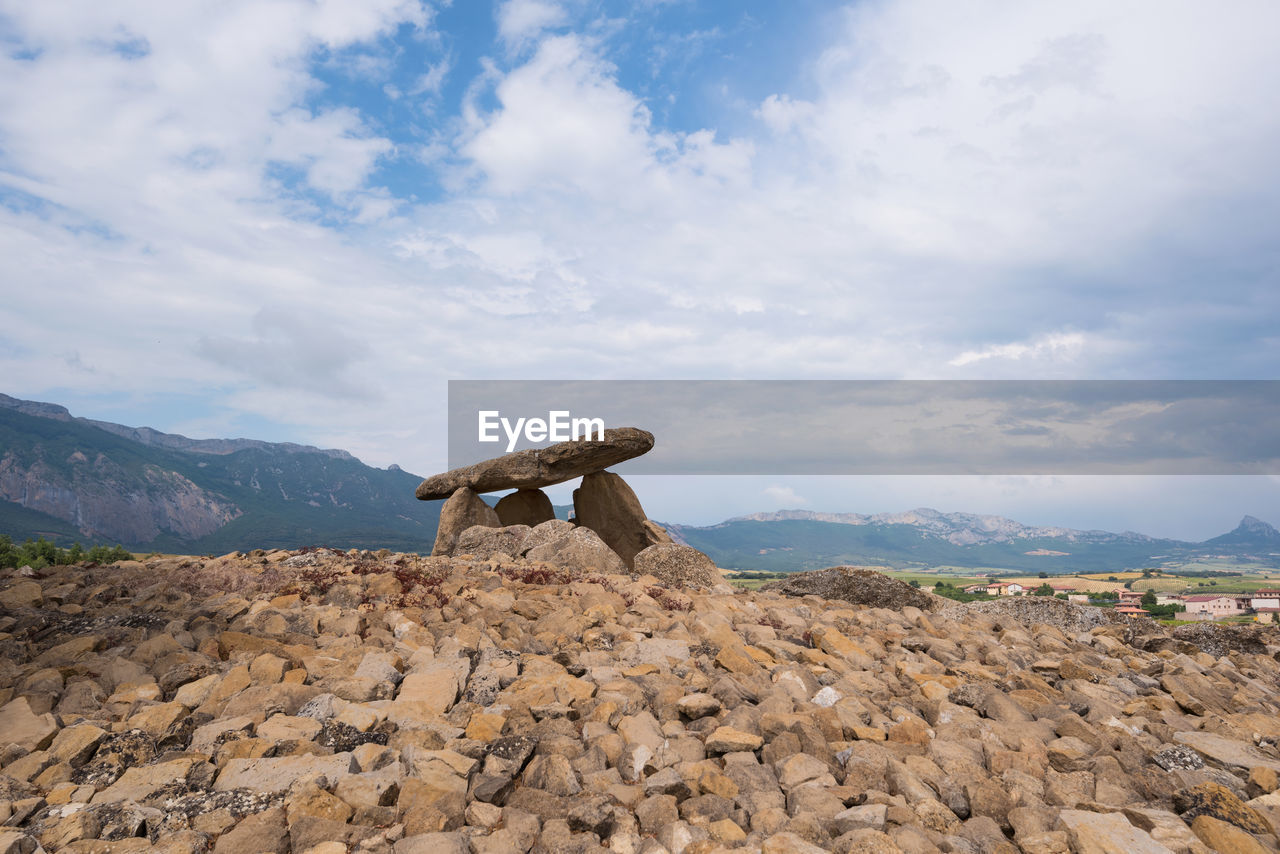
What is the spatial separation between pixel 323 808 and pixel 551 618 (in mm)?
3991

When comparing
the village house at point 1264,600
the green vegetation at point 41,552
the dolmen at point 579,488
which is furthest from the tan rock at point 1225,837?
the green vegetation at point 41,552

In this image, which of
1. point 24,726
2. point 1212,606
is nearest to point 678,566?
point 24,726

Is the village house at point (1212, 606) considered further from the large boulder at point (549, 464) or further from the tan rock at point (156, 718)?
the tan rock at point (156, 718)

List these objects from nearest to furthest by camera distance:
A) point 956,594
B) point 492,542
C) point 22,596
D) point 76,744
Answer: point 76,744 → point 22,596 → point 956,594 → point 492,542

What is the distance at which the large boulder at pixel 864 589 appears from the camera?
1229cm

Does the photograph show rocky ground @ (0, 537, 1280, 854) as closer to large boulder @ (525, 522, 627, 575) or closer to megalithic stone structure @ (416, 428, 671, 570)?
large boulder @ (525, 522, 627, 575)

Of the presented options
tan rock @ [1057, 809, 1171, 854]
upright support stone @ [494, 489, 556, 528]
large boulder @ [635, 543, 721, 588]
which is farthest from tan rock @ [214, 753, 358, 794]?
upright support stone @ [494, 489, 556, 528]

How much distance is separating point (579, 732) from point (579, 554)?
7.55m

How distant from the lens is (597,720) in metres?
5.79

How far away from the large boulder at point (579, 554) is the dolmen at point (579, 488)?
6445 mm

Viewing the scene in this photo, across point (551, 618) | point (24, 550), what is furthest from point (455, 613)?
point (24, 550)

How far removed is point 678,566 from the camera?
1328 centimetres

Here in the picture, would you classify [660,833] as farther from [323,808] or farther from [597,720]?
[323,808]

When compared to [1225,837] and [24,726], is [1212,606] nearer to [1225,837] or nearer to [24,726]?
[1225,837]
